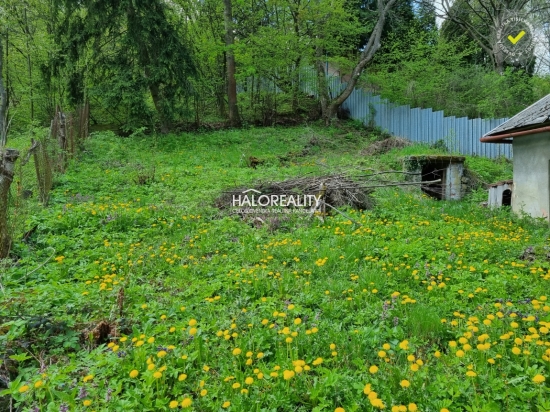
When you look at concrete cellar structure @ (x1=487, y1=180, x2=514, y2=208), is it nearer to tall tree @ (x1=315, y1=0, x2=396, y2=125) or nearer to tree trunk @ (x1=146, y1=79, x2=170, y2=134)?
tall tree @ (x1=315, y1=0, x2=396, y2=125)

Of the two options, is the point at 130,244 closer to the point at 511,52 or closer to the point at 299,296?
the point at 299,296

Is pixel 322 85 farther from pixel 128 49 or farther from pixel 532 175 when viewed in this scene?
pixel 532 175

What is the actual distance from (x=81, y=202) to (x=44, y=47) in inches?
489

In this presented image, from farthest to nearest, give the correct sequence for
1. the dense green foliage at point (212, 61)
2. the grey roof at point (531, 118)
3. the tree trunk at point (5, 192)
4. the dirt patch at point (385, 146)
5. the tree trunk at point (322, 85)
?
the tree trunk at point (322, 85) < the dense green foliage at point (212, 61) < the dirt patch at point (385, 146) < the grey roof at point (531, 118) < the tree trunk at point (5, 192)

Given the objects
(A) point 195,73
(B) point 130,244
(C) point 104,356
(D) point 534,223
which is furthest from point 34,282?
(A) point 195,73

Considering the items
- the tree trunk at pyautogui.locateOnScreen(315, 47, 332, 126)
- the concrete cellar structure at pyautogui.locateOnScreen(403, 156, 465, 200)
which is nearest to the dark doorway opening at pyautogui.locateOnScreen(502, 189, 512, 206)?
the concrete cellar structure at pyautogui.locateOnScreen(403, 156, 465, 200)

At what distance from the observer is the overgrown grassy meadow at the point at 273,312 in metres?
2.13

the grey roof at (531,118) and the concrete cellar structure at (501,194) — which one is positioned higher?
the grey roof at (531,118)

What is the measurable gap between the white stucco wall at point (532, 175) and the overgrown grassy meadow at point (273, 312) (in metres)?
0.66

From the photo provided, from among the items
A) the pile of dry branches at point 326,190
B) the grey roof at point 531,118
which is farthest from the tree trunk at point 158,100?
the grey roof at point 531,118

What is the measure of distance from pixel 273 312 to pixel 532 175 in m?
6.56

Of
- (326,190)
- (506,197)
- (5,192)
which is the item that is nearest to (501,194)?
(506,197)

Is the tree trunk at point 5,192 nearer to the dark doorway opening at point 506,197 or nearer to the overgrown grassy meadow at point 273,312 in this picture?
the overgrown grassy meadow at point 273,312

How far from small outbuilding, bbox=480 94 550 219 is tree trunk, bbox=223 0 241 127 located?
11605mm
